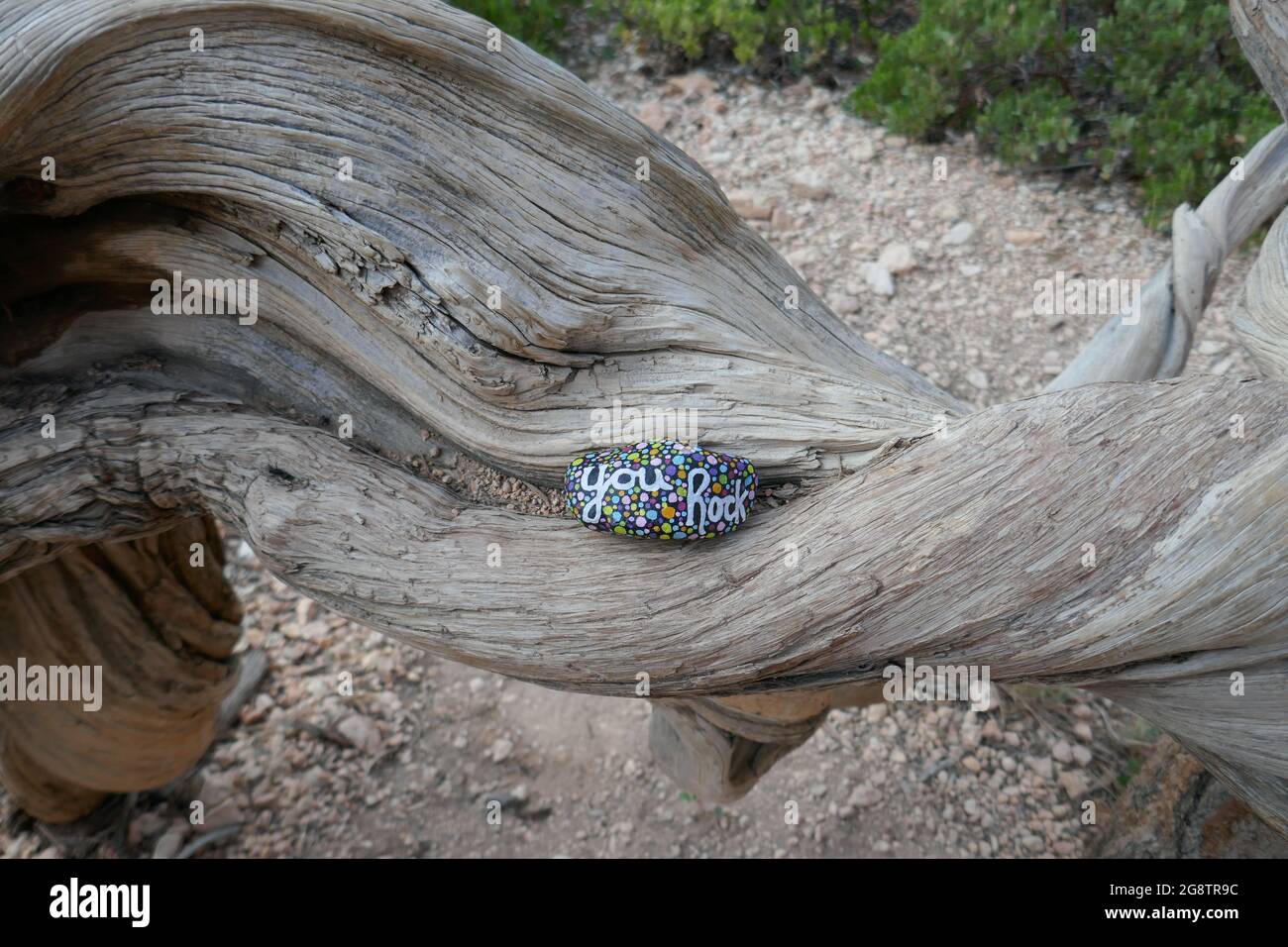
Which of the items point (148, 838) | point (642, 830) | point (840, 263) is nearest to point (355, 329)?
point (642, 830)

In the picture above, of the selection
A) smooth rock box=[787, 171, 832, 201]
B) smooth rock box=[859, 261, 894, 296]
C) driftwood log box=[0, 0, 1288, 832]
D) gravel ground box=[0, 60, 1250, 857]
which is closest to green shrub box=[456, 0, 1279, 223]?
smooth rock box=[787, 171, 832, 201]

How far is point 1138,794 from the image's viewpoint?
329cm

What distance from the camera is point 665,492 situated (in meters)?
2.07

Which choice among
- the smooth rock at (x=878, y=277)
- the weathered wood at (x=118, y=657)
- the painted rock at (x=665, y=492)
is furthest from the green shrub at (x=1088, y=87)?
the weathered wood at (x=118, y=657)

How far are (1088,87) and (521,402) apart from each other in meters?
6.13

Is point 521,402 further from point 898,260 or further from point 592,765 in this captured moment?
point 898,260

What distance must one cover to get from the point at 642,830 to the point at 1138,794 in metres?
2.04

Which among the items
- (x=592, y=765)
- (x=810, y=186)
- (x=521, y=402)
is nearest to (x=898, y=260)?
(x=810, y=186)

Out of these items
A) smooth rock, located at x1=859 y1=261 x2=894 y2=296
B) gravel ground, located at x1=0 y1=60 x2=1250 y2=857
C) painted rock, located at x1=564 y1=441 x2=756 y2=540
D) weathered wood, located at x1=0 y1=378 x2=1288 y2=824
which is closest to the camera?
weathered wood, located at x1=0 y1=378 x2=1288 y2=824

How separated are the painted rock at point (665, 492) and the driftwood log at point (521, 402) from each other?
87 mm

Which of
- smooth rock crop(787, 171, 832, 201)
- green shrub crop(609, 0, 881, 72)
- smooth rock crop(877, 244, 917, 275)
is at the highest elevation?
green shrub crop(609, 0, 881, 72)

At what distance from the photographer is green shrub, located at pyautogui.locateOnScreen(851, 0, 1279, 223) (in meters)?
6.15

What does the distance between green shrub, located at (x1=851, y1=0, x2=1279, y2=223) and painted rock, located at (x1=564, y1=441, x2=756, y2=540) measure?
5.18m

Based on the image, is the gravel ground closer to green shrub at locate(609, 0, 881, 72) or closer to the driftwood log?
the driftwood log
